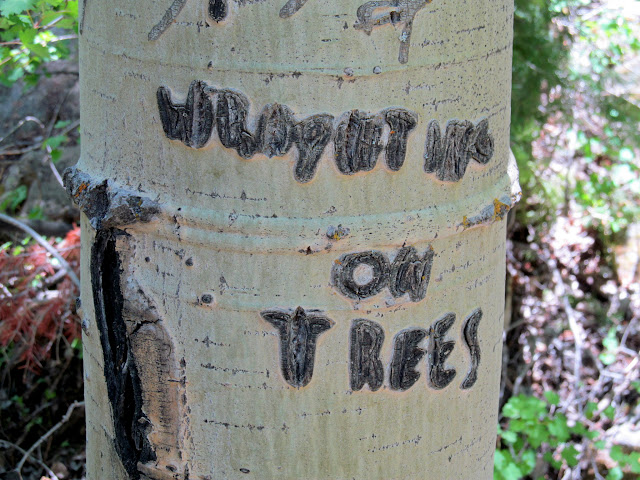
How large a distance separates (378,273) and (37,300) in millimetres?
2164

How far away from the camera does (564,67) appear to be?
331 centimetres

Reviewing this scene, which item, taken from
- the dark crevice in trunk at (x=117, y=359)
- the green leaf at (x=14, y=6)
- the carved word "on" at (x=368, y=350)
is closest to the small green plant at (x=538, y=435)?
the carved word "on" at (x=368, y=350)

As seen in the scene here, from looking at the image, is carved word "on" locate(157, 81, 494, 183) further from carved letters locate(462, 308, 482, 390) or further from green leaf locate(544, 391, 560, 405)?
green leaf locate(544, 391, 560, 405)

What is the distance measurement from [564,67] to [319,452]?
278 centimetres

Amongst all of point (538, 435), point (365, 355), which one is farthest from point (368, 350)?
point (538, 435)

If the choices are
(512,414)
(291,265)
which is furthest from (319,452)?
(512,414)

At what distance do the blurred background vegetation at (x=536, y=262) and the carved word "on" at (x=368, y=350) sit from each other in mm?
1375

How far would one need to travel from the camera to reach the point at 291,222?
0.97 m

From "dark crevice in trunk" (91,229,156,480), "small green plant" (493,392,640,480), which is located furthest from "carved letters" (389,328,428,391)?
"small green plant" (493,392,640,480)

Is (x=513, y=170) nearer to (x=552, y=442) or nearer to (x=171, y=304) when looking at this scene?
(x=171, y=304)

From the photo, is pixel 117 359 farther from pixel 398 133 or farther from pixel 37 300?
pixel 37 300

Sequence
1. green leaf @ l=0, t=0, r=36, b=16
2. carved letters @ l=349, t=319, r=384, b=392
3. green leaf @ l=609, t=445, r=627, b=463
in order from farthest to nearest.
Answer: green leaf @ l=609, t=445, r=627, b=463, green leaf @ l=0, t=0, r=36, b=16, carved letters @ l=349, t=319, r=384, b=392

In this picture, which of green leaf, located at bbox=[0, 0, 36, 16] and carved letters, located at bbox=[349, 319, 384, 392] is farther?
green leaf, located at bbox=[0, 0, 36, 16]

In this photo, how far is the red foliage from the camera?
2.70m
